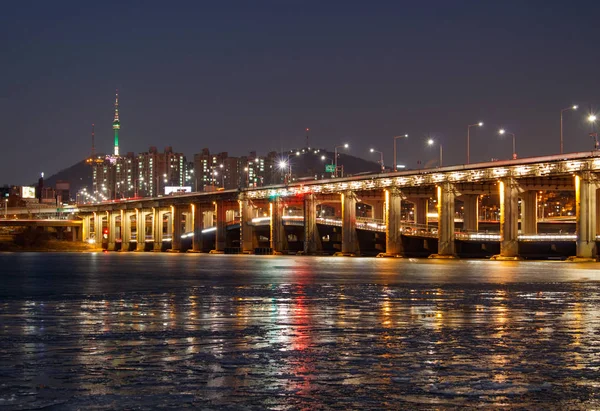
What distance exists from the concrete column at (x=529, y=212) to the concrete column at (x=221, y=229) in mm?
67955

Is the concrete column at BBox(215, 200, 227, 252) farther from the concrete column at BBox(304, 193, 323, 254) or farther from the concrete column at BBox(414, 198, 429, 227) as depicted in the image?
the concrete column at BBox(414, 198, 429, 227)

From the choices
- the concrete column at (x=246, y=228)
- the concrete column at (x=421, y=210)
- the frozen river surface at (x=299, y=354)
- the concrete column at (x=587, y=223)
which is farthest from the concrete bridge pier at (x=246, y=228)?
the frozen river surface at (x=299, y=354)

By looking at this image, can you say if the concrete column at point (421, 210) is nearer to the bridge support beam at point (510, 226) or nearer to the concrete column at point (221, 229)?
the concrete column at point (221, 229)

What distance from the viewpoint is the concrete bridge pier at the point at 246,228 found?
178m

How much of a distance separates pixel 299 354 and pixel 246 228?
529ft

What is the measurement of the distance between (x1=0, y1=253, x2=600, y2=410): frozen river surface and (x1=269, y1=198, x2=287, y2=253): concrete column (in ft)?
423

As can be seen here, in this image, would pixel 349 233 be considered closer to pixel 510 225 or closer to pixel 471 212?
pixel 471 212

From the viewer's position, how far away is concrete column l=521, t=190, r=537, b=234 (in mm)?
138625

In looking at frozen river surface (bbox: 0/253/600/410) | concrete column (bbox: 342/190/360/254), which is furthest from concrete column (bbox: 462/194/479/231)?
frozen river surface (bbox: 0/253/600/410)

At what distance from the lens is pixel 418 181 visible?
129 metres

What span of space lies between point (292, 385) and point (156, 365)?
3310 millimetres

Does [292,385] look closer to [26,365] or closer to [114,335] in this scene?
[26,365]

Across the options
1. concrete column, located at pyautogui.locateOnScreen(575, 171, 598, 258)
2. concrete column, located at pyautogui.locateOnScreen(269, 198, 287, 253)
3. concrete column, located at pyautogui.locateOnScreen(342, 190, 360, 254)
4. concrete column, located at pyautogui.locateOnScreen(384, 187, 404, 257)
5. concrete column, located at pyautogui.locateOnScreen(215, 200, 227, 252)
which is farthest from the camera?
concrete column, located at pyautogui.locateOnScreen(215, 200, 227, 252)

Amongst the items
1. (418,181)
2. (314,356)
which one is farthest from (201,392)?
(418,181)
